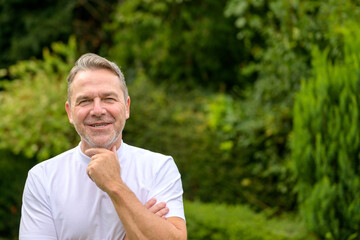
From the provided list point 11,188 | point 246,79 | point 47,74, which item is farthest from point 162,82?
point 11,188

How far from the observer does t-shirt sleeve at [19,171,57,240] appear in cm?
244

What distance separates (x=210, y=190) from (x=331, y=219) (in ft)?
9.77

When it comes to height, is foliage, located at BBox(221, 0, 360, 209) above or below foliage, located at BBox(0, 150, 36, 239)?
above

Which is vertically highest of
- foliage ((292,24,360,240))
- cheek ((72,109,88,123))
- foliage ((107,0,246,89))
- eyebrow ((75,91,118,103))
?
foliage ((107,0,246,89))

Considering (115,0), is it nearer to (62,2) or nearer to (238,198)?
(62,2)

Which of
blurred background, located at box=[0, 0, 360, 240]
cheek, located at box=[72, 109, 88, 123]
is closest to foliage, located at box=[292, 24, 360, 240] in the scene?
blurred background, located at box=[0, 0, 360, 240]

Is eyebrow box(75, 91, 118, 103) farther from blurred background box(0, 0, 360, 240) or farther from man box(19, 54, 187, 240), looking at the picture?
blurred background box(0, 0, 360, 240)

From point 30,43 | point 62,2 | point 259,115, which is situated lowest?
point 259,115

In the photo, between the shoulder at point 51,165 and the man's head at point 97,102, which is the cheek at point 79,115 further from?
the shoulder at point 51,165

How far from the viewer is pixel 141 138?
25.3 feet

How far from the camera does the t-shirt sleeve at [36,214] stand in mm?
2436

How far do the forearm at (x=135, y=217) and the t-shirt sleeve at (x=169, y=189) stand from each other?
0.14 meters

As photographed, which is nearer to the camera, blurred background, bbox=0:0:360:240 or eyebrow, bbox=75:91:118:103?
eyebrow, bbox=75:91:118:103

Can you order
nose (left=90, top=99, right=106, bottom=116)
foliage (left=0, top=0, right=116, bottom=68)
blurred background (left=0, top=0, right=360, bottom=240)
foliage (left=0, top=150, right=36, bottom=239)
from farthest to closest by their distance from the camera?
foliage (left=0, top=0, right=116, bottom=68) < foliage (left=0, top=150, right=36, bottom=239) < blurred background (left=0, top=0, right=360, bottom=240) < nose (left=90, top=99, right=106, bottom=116)
